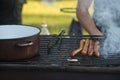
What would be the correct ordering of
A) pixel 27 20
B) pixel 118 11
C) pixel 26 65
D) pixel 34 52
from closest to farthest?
pixel 26 65, pixel 34 52, pixel 118 11, pixel 27 20

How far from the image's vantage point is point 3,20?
179 inches

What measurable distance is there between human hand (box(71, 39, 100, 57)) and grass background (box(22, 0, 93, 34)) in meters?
3.65

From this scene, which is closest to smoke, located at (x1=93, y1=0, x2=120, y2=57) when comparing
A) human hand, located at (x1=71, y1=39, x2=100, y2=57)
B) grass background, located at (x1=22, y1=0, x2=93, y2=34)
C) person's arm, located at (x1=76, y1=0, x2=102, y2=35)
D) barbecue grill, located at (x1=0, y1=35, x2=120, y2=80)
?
person's arm, located at (x1=76, y1=0, x2=102, y2=35)

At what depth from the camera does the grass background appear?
702 centimetres

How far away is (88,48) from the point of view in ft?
8.86

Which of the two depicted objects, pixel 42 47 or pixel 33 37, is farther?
pixel 42 47

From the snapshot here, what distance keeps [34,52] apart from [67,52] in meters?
0.28

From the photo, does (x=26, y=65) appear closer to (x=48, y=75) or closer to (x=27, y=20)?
(x=48, y=75)

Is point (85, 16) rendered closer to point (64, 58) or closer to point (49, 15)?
point (64, 58)

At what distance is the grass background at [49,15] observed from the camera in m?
7.02

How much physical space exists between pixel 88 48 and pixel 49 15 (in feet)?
17.5

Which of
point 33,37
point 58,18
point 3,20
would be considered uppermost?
point 33,37

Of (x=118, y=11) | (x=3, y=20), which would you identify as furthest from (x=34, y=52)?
(x=3, y=20)

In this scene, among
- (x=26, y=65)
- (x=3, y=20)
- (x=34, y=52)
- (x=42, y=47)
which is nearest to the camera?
(x=26, y=65)
